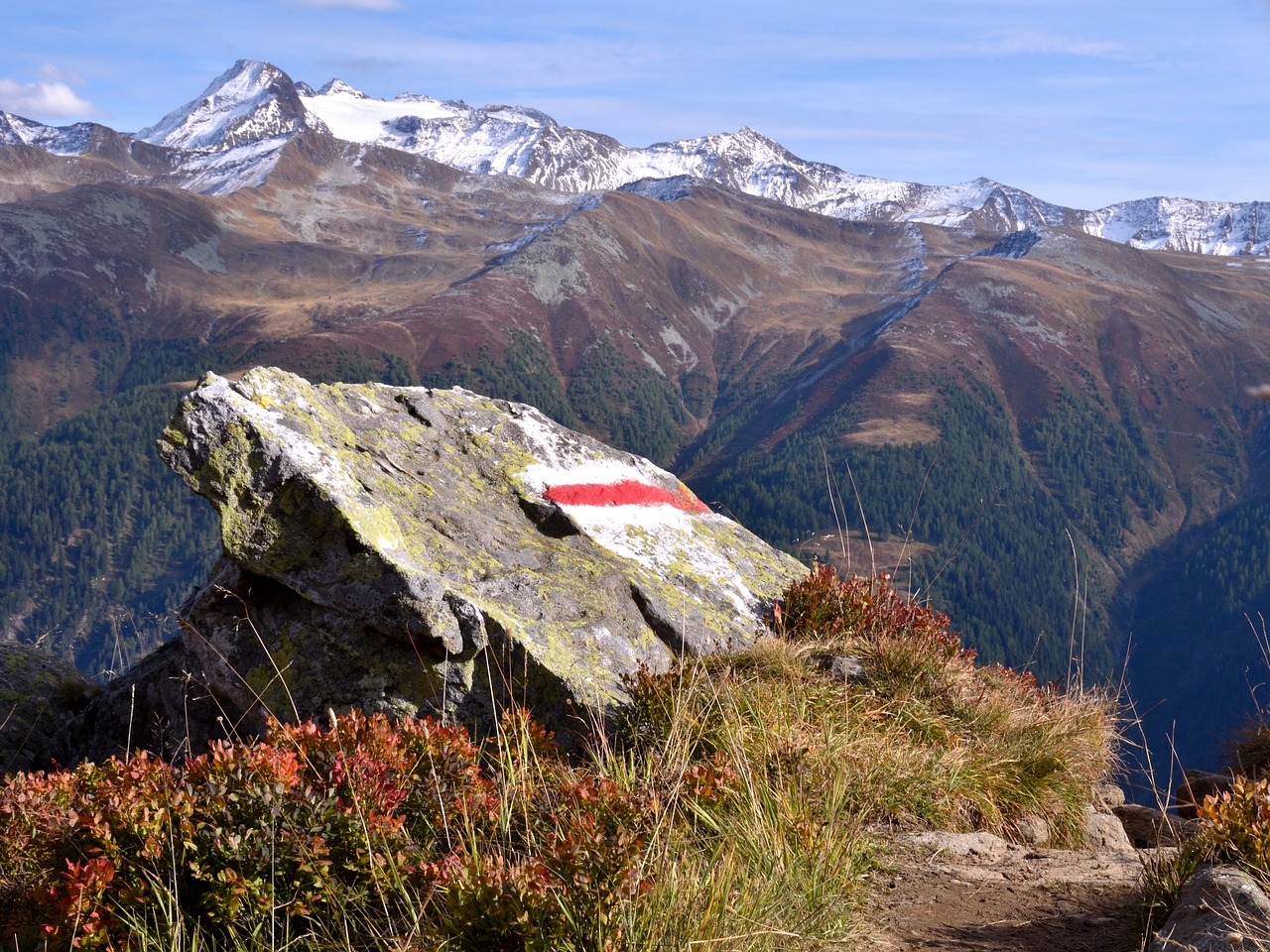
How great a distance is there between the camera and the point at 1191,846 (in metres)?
5.27

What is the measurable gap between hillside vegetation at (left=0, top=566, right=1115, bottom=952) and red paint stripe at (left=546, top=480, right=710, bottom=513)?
374 centimetres

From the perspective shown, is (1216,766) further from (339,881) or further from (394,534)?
(339,881)

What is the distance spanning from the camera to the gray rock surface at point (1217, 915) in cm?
434

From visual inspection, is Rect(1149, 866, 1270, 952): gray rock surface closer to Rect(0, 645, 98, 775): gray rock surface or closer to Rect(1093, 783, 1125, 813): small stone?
Rect(1093, 783, 1125, 813): small stone

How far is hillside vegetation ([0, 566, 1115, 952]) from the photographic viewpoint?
4285mm

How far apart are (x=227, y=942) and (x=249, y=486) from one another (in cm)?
445

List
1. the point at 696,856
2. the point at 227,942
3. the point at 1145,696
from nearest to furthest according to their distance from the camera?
the point at 227,942
the point at 696,856
the point at 1145,696

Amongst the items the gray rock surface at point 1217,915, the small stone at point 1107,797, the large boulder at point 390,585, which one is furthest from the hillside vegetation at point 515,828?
the gray rock surface at point 1217,915

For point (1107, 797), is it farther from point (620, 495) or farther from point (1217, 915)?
point (620, 495)

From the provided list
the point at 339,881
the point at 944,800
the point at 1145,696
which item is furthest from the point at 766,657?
the point at 1145,696

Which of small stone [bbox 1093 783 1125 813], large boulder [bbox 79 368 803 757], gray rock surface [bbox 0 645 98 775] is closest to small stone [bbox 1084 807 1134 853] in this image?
small stone [bbox 1093 783 1125 813]

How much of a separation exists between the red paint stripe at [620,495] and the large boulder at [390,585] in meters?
0.10

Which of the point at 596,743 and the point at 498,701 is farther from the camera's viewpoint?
the point at 498,701

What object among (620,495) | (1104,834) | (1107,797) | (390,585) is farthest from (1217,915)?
(620,495)
